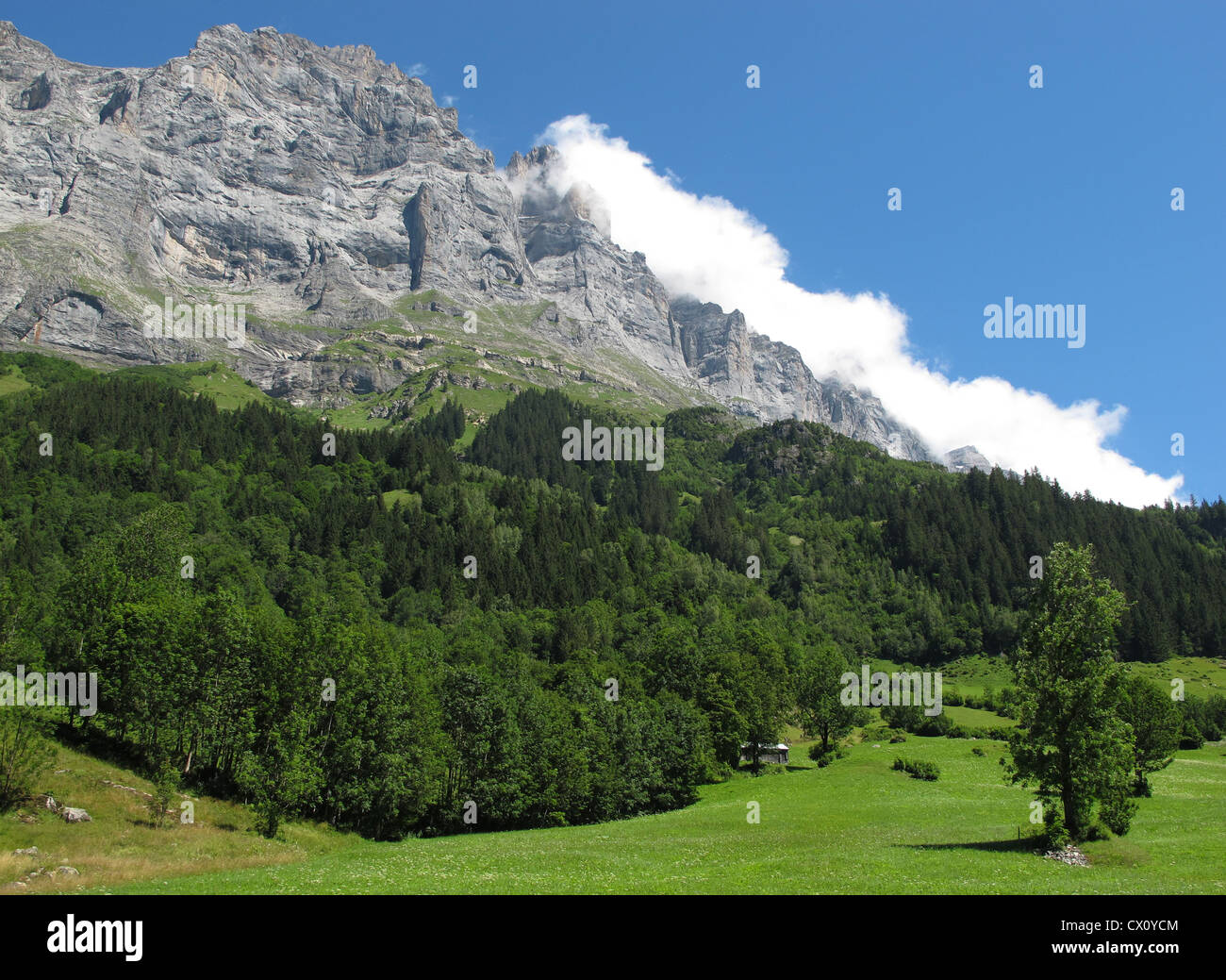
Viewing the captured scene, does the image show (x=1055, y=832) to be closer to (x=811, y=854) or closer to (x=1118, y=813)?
(x=1118, y=813)

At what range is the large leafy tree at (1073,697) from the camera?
35.8 metres

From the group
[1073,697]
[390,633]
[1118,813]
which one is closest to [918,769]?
[1118,813]

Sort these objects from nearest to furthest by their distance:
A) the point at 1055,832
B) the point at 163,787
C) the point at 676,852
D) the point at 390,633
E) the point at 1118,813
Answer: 1. the point at 1055,832
2. the point at 1118,813
3. the point at 676,852
4. the point at 163,787
5. the point at 390,633

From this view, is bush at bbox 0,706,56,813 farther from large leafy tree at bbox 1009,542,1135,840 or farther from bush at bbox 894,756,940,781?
bush at bbox 894,756,940,781

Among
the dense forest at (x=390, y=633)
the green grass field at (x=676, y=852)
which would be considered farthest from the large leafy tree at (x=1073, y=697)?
the dense forest at (x=390, y=633)

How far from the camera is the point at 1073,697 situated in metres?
36.1

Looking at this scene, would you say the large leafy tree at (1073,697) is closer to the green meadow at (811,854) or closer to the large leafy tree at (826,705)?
the green meadow at (811,854)

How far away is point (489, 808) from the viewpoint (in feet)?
222

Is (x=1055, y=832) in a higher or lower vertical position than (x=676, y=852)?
higher

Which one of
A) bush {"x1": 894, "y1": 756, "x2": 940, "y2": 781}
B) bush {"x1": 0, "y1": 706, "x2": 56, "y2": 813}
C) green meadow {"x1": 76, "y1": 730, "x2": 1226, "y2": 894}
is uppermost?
bush {"x1": 0, "y1": 706, "x2": 56, "y2": 813}

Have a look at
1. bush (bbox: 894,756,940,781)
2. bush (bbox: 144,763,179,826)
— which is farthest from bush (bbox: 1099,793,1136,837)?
bush (bbox: 144,763,179,826)

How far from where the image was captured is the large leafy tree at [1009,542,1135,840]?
3578 centimetres

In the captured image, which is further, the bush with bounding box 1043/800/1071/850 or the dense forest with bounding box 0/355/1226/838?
the dense forest with bounding box 0/355/1226/838

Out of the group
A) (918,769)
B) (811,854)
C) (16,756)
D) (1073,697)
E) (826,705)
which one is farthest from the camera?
(826,705)
